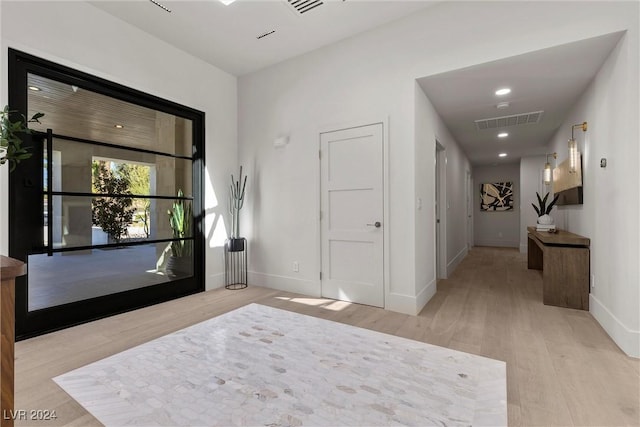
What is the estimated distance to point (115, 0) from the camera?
281 cm

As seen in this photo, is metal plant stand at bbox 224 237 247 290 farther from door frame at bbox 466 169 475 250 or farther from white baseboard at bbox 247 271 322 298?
door frame at bbox 466 169 475 250

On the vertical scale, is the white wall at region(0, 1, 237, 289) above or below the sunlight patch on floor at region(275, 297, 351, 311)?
above

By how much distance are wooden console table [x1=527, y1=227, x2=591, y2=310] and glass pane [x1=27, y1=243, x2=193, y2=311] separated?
427cm

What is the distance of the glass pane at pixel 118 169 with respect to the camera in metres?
2.78

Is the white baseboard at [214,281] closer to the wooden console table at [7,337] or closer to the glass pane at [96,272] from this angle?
the glass pane at [96,272]

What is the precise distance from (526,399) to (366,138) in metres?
2.55

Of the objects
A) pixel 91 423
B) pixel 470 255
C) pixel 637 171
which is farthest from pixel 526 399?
pixel 470 255

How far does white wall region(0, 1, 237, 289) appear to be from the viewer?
248 centimetres

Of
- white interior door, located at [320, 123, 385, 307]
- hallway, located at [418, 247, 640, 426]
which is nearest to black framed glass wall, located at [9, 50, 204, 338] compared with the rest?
white interior door, located at [320, 123, 385, 307]

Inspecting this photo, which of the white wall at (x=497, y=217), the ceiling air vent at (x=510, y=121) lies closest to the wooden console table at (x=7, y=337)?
the ceiling air vent at (x=510, y=121)

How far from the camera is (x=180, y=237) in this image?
3.78m

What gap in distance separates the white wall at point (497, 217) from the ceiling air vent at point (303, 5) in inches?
307

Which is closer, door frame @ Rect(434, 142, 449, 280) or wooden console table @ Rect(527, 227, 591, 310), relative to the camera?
wooden console table @ Rect(527, 227, 591, 310)

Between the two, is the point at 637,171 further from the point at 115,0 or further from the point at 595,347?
the point at 115,0
